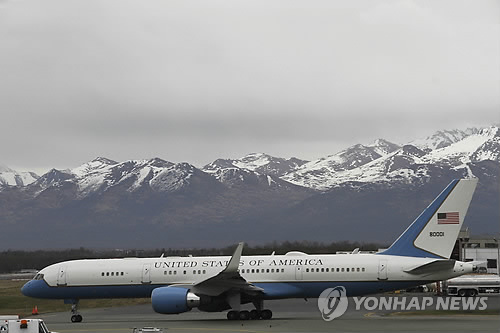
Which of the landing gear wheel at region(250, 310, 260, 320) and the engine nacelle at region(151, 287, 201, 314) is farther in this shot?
the landing gear wheel at region(250, 310, 260, 320)

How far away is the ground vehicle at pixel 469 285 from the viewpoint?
217 feet

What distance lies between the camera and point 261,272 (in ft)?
147

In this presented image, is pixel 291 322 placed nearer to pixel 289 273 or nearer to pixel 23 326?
pixel 289 273

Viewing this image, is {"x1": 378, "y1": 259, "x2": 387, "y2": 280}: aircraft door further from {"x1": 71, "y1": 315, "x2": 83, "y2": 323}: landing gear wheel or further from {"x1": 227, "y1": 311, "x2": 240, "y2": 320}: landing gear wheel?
{"x1": 71, "y1": 315, "x2": 83, "y2": 323}: landing gear wheel

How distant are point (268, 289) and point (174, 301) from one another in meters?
4.83

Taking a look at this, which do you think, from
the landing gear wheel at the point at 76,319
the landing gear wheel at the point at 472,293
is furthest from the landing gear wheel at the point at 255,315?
the landing gear wheel at the point at 472,293

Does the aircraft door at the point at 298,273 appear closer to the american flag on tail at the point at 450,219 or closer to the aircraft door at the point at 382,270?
the aircraft door at the point at 382,270

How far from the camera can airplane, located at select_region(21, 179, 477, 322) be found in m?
42.4

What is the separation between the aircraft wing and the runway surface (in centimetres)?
152

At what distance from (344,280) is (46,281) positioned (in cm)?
1623

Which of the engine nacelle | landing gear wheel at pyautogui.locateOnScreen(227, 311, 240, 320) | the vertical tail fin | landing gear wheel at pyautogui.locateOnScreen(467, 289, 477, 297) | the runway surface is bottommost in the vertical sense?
the runway surface

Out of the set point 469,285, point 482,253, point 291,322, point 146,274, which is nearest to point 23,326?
point 291,322

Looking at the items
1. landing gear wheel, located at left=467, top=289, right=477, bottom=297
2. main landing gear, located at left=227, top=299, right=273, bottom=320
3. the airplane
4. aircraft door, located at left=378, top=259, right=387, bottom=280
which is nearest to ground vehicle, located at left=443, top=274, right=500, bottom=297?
landing gear wheel, located at left=467, top=289, right=477, bottom=297

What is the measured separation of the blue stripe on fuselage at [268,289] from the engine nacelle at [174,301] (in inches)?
112
